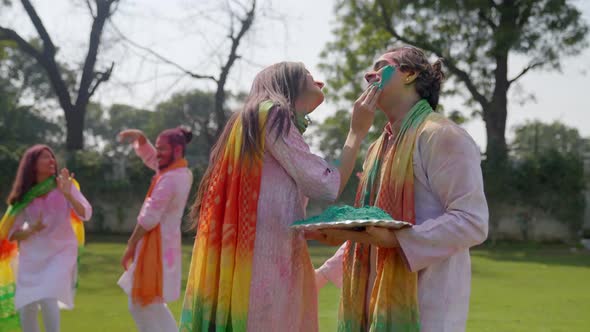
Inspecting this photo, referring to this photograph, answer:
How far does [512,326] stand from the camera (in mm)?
7598

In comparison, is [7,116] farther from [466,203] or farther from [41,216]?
[466,203]

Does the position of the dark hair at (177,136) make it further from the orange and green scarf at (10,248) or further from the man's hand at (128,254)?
the orange and green scarf at (10,248)

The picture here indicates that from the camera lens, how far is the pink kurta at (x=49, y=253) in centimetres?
626

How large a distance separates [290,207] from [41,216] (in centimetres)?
404

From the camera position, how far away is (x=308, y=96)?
10.6 feet

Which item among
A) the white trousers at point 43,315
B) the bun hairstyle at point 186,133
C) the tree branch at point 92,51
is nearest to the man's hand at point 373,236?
the bun hairstyle at point 186,133

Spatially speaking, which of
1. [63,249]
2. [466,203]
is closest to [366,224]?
[466,203]

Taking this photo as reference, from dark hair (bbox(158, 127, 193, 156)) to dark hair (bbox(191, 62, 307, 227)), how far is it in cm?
288

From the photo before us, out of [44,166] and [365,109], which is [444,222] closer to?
[365,109]

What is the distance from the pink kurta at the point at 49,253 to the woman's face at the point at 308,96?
381 cm

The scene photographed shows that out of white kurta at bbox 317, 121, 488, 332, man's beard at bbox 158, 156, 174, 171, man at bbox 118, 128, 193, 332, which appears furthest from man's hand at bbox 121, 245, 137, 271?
white kurta at bbox 317, 121, 488, 332

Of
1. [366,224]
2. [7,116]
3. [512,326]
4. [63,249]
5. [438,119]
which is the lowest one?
[512,326]

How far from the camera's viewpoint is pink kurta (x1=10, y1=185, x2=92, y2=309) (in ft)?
20.5

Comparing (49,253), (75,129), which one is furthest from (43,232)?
(75,129)
